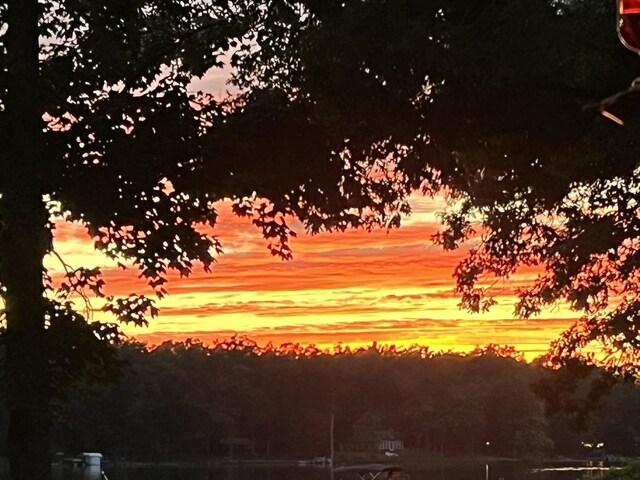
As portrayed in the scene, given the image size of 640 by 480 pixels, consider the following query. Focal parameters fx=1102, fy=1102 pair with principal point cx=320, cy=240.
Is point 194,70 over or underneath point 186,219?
over

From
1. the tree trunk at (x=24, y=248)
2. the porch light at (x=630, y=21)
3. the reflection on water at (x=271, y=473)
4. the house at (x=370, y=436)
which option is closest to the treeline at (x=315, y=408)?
the house at (x=370, y=436)

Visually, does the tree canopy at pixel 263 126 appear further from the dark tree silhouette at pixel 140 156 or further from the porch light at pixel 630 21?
the porch light at pixel 630 21

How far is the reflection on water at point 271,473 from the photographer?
96.2 metres

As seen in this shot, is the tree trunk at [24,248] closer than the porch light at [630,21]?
No

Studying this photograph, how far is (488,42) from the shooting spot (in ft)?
35.3

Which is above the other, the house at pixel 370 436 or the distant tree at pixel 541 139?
the distant tree at pixel 541 139

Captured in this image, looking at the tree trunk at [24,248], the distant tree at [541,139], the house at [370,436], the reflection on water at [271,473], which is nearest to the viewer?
the distant tree at [541,139]

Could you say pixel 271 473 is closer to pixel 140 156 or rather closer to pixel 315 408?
pixel 315 408

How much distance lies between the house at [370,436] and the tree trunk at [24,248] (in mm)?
112785

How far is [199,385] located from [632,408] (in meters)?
51.1

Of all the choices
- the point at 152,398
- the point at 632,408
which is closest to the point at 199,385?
the point at 152,398

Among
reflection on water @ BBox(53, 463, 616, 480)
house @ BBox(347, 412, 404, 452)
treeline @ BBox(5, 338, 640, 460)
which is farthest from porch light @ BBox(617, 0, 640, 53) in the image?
house @ BBox(347, 412, 404, 452)

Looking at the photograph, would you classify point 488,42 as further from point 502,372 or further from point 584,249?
point 502,372

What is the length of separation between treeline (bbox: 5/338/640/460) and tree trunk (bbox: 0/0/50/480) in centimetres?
10176
